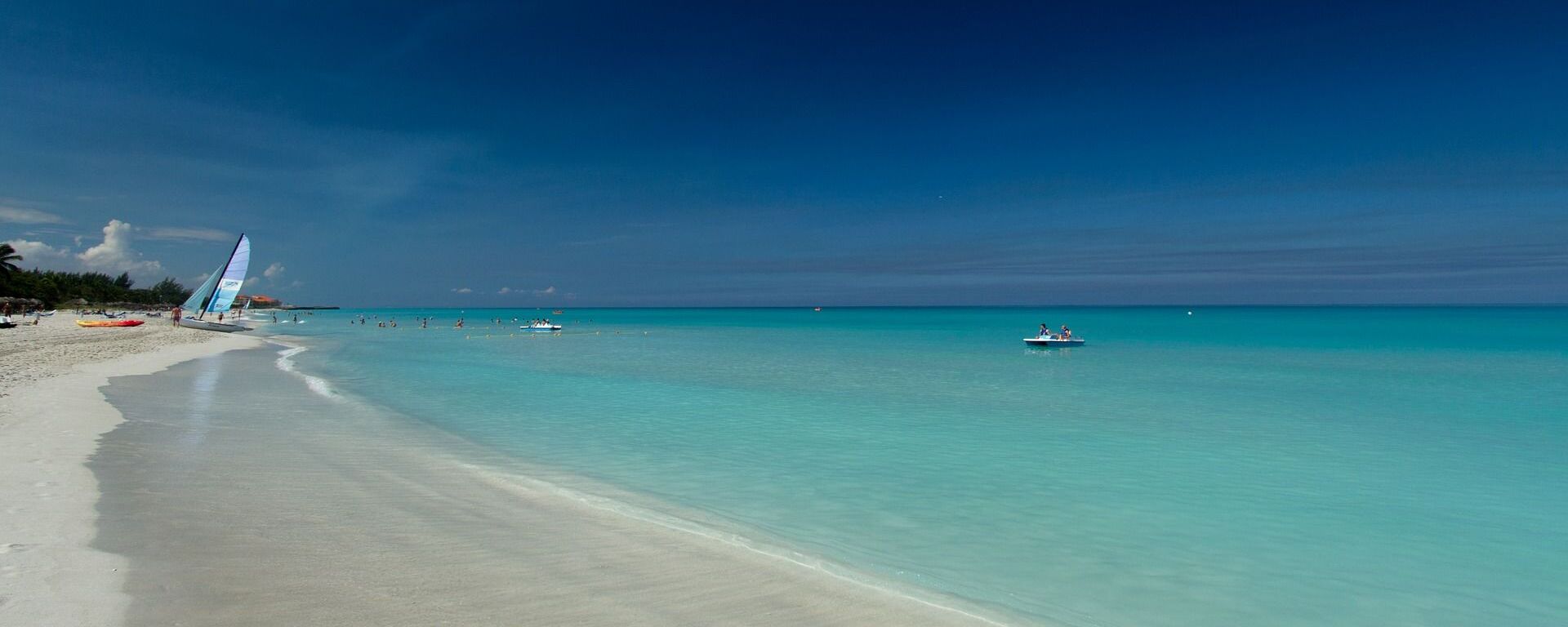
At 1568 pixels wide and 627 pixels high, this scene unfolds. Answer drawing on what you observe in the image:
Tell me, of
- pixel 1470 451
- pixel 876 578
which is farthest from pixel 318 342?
pixel 1470 451

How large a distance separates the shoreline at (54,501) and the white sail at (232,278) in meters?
31.5

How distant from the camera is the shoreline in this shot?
461 centimetres

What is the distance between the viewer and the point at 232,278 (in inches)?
1956

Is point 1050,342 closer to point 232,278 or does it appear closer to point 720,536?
point 720,536

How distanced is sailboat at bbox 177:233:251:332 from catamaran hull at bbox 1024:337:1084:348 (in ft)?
165

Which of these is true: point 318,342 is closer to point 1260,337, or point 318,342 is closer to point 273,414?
point 273,414

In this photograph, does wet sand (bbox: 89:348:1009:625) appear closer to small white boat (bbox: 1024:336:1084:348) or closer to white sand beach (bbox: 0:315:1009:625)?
white sand beach (bbox: 0:315:1009:625)

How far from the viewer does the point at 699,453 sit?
11906 mm

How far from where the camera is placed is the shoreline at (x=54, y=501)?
461 centimetres

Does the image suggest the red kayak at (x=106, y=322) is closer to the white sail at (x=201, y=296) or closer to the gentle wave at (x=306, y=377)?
the white sail at (x=201, y=296)

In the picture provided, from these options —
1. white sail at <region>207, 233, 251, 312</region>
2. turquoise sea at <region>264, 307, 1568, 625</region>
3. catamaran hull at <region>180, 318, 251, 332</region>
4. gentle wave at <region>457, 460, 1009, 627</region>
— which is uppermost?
white sail at <region>207, 233, 251, 312</region>

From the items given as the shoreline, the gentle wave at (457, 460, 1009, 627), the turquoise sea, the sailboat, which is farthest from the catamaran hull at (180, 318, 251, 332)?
the gentle wave at (457, 460, 1009, 627)

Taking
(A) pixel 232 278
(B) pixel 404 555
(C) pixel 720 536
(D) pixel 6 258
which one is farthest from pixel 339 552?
(D) pixel 6 258

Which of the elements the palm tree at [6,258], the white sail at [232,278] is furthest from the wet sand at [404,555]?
the palm tree at [6,258]
